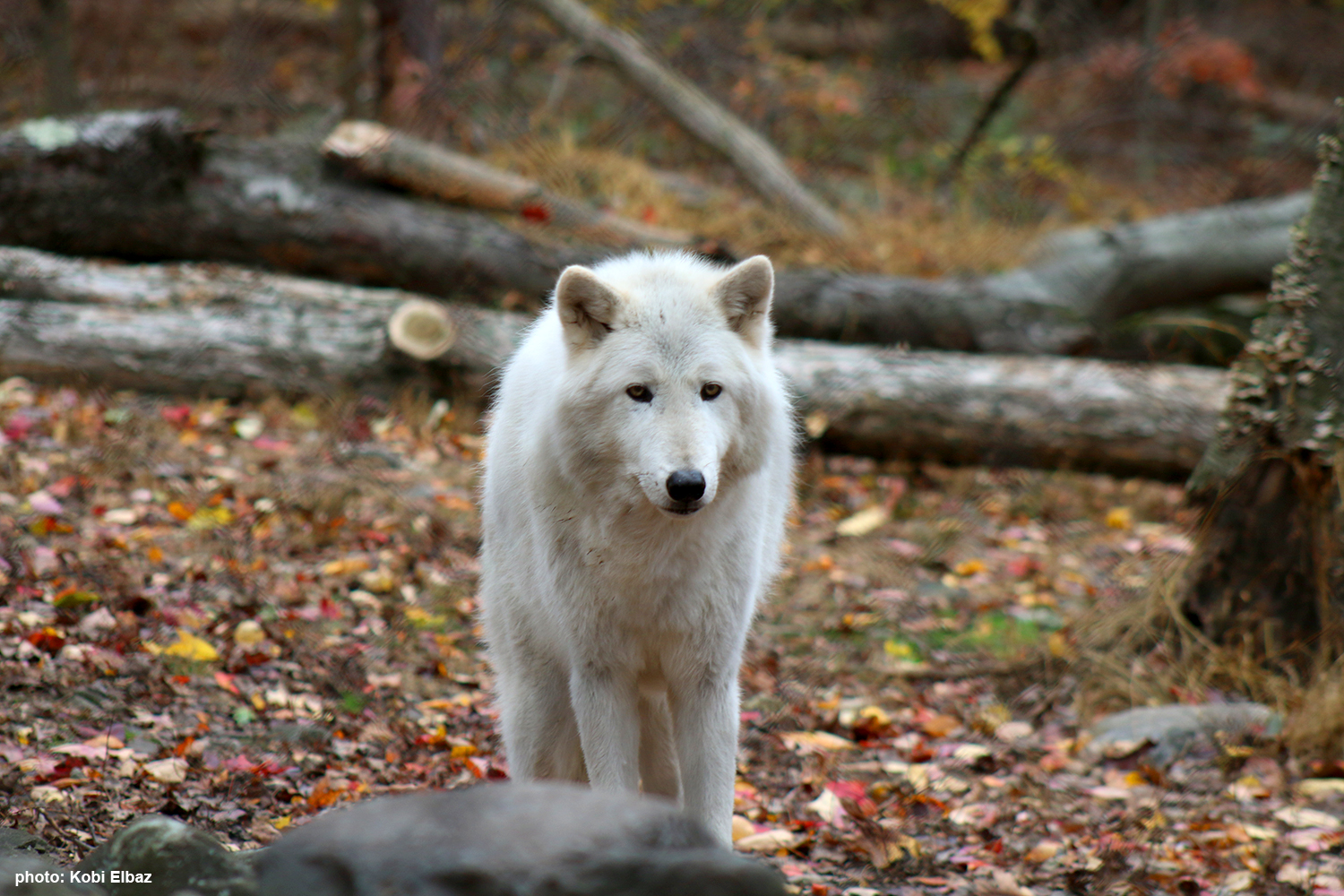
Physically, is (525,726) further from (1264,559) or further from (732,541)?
(1264,559)

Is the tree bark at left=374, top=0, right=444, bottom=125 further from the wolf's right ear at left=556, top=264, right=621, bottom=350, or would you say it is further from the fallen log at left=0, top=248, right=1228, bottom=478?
the wolf's right ear at left=556, top=264, right=621, bottom=350

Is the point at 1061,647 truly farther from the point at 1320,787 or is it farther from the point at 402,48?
the point at 402,48

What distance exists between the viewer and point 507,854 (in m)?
1.99

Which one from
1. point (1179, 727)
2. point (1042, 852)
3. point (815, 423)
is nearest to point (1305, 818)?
point (1179, 727)

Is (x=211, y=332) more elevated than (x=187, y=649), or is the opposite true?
(x=211, y=332)

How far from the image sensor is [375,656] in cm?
491

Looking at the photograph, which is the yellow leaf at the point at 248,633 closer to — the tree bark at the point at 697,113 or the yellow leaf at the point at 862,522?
the yellow leaf at the point at 862,522

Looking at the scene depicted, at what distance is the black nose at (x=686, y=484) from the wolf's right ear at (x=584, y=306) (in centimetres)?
61

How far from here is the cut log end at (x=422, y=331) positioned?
723 centimetres

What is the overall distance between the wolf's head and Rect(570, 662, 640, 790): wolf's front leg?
0.60 metres

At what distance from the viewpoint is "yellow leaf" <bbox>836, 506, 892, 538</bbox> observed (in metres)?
6.97

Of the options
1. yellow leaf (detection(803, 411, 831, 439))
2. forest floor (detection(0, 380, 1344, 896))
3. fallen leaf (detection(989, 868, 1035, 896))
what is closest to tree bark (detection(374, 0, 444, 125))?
forest floor (detection(0, 380, 1344, 896))

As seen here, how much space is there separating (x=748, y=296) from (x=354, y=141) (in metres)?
6.21

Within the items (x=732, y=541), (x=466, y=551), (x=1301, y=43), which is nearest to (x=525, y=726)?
(x=732, y=541)
